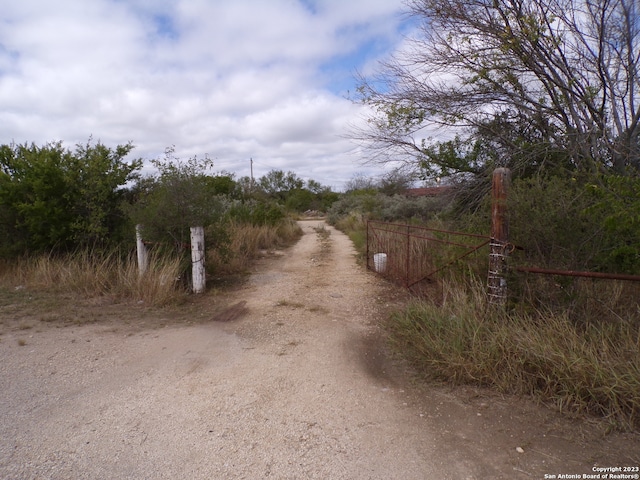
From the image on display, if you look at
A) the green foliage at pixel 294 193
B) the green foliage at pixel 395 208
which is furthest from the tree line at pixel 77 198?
the green foliage at pixel 294 193

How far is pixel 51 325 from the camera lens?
236 inches

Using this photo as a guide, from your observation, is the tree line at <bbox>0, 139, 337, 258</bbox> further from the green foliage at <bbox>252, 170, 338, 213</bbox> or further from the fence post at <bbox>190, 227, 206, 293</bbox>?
the green foliage at <bbox>252, 170, 338, 213</bbox>

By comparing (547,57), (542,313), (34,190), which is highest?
(547,57)

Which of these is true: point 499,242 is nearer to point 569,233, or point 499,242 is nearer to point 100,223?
point 569,233

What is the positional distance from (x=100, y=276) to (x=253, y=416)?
565cm

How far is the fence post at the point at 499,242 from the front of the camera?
4734 millimetres

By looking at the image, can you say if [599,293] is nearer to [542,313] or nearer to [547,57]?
[542,313]

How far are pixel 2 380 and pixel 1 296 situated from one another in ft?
13.6

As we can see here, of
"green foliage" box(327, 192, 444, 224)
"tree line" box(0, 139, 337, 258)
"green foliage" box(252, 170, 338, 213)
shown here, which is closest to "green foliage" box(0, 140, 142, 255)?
"tree line" box(0, 139, 337, 258)

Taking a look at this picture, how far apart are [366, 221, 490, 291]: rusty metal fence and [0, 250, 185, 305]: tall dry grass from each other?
4169mm

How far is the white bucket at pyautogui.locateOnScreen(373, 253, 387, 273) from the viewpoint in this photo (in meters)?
9.64

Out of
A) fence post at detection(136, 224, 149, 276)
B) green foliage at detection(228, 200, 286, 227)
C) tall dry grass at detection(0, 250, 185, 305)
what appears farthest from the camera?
green foliage at detection(228, 200, 286, 227)

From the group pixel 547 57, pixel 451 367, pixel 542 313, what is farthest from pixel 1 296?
pixel 547 57

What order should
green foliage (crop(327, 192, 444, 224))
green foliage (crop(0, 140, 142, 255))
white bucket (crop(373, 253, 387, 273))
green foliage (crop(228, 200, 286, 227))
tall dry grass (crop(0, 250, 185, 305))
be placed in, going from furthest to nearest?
1. green foliage (crop(327, 192, 444, 224))
2. green foliage (crop(228, 200, 286, 227))
3. white bucket (crop(373, 253, 387, 273))
4. green foliage (crop(0, 140, 142, 255))
5. tall dry grass (crop(0, 250, 185, 305))
